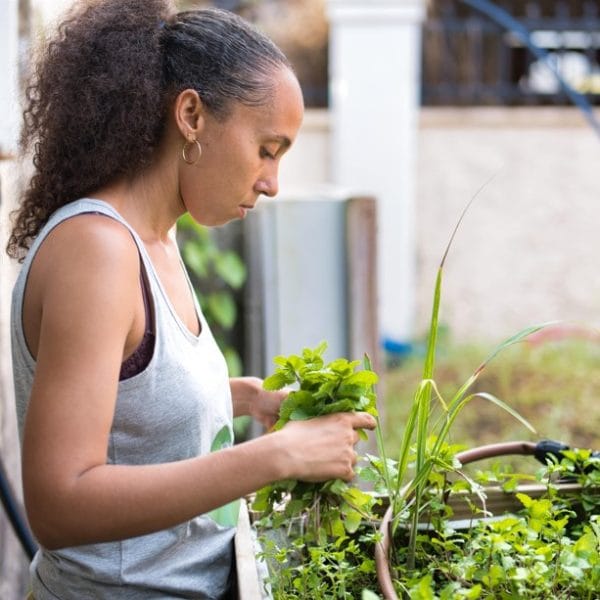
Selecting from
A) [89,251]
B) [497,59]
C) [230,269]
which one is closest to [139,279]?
[89,251]

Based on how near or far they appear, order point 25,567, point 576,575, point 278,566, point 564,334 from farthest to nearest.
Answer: point 564,334
point 25,567
point 278,566
point 576,575

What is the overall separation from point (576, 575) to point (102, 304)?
66 centimetres

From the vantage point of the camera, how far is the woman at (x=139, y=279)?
4.22 feet

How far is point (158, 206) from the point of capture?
1.58 metres

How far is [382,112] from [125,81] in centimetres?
542

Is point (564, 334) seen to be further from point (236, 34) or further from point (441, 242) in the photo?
point (236, 34)

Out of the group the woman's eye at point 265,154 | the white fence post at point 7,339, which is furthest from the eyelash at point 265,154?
the white fence post at point 7,339

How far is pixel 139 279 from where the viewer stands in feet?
4.69

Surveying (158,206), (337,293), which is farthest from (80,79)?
(337,293)

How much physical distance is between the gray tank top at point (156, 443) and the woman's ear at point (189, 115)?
0.55 feet

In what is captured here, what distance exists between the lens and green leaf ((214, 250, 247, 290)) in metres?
4.20

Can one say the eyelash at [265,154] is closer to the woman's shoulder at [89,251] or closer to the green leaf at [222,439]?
the woman's shoulder at [89,251]

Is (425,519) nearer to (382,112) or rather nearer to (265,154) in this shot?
(265,154)

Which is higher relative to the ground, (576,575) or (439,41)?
(439,41)
